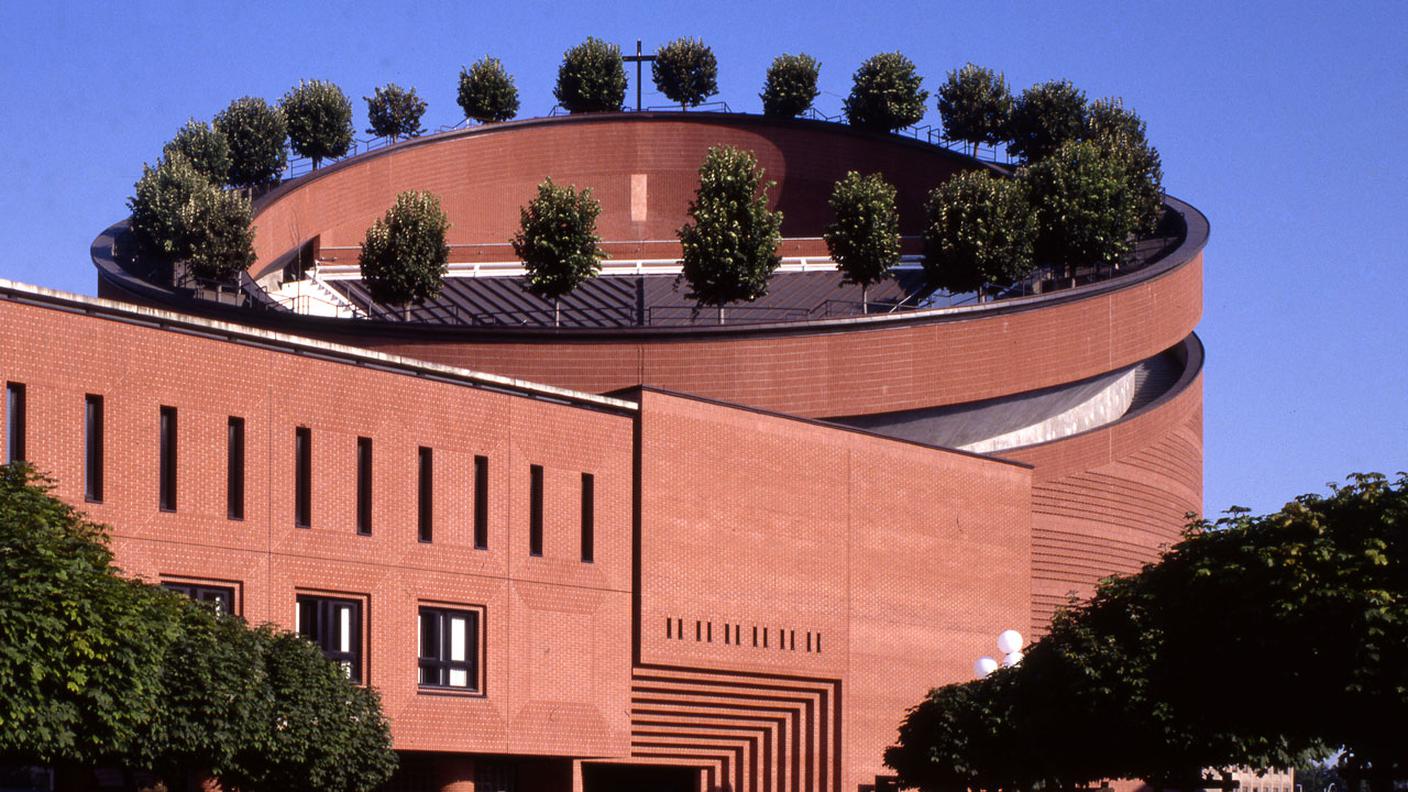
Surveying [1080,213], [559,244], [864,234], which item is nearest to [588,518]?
[559,244]

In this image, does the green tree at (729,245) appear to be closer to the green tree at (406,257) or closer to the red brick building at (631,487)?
the red brick building at (631,487)

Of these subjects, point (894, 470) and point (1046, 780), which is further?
point (894, 470)

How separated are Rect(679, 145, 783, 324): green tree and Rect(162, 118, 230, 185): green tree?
Result: 20.8 m

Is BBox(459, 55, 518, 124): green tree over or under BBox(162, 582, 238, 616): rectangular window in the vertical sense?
over

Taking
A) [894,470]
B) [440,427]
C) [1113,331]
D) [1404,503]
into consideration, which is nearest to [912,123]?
[1113,331]

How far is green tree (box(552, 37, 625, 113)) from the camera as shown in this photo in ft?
261

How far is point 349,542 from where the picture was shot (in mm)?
35969

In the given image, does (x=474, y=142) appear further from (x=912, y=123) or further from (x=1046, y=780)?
(x=1046, y=780)

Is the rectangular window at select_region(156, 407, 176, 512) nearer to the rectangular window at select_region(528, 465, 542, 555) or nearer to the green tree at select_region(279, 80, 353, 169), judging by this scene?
the rectangular window at select_region(528, 465, 542, 555)

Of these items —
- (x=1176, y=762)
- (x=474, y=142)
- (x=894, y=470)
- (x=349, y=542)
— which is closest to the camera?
(x=1176, y=762)

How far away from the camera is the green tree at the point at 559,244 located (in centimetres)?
5431

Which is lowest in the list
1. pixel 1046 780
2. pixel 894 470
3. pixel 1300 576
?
pixel 1046 780

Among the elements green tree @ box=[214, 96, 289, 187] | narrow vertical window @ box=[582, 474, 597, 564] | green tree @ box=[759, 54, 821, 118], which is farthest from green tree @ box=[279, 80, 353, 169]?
narrow vertical window @ box=[582, 474, 597, 564]

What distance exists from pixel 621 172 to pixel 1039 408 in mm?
28031
